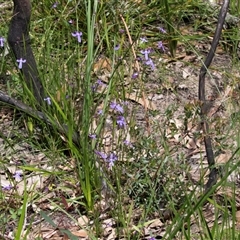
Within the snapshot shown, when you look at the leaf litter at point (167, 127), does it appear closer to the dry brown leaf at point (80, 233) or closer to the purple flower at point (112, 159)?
the dry brown leaf at point (80, 233)

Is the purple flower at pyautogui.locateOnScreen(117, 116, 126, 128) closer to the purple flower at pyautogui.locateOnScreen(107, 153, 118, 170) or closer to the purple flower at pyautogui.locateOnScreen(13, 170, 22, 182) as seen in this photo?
the purple flower at pyautogui.locateOnScreen(107, 153, 118, 170)

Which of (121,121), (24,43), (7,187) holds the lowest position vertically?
(7,187)

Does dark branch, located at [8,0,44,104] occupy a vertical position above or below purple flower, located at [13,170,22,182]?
above

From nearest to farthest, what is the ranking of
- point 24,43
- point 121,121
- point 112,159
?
1. point 112,159
2. point 121,121
3. point 24,43

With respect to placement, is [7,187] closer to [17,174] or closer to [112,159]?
[17,174]

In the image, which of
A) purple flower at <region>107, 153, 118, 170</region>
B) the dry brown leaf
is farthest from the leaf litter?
purple flower at <region>107, 153, 118, 170</region>

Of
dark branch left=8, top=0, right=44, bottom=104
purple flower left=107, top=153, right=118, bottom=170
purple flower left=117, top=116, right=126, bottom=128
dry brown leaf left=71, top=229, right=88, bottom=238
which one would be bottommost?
dry brown leaf left=71, top=229, right=88, bottom=238

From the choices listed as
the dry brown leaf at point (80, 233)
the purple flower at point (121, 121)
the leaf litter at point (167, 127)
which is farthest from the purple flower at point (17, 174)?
the purple flower at point (121, 121)

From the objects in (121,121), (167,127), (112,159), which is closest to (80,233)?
(112,159)

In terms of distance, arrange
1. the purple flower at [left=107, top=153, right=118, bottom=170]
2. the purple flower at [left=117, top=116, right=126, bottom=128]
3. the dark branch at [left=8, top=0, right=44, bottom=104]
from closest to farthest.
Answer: the purple flower at [left=107, top=153, right=118, bottom=170] < the purple flower at [left=117, top=116, right=126, bottom=128] < the dark branch at [left=8, top=0, right=44, bottom=104]

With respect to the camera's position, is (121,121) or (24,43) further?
(24,43)

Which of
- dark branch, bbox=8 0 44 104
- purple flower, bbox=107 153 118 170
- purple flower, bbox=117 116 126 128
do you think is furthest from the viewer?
dark branch, bbox=8 0 44 104

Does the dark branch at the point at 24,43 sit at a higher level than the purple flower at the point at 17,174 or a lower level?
higher

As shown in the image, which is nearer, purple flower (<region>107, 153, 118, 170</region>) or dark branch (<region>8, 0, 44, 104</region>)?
purple flower (<region>107, 153, 118, 170</region>)
